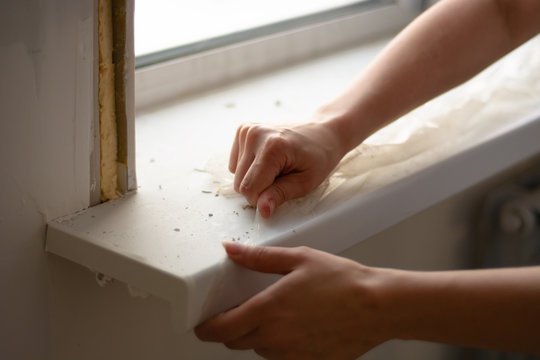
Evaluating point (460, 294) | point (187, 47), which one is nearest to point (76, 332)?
point (460, 294)

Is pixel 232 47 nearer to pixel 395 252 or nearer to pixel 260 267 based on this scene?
pixel 395 252

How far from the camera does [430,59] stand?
0.78 m

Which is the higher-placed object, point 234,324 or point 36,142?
point 36,142

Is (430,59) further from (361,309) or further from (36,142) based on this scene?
(36,142)

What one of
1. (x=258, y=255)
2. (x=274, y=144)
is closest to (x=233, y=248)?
(x=258, y=255)

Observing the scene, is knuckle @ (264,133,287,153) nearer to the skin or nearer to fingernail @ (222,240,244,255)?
the skin

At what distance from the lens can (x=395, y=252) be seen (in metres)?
0.93

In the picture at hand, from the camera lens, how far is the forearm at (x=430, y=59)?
0.74 m

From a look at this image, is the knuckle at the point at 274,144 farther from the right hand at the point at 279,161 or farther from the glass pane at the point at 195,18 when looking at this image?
the glass pane at the point at 195,18

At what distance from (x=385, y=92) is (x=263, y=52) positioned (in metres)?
0.34

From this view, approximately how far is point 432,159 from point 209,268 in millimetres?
355

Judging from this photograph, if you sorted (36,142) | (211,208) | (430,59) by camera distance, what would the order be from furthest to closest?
(430,59), (211,208), (36,142)

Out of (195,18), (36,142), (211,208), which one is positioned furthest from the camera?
(195,18)

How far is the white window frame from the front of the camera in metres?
0.91
